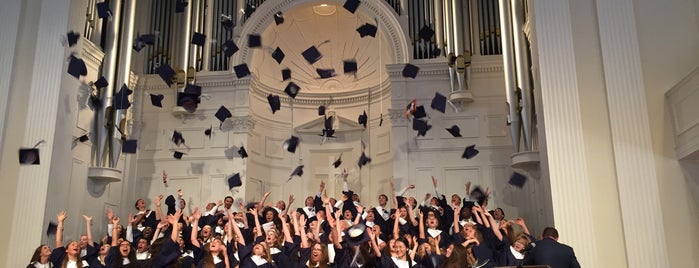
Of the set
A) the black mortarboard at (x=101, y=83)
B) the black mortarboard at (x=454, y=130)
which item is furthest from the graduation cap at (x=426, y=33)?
the black mortarboard at (x=101, y=83)

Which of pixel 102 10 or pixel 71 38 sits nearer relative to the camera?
pixel 71 38

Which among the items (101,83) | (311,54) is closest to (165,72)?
(101,83)

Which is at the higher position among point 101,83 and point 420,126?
point 101,83

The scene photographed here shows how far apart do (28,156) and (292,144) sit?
411cm

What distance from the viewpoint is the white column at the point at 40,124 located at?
6.73 m

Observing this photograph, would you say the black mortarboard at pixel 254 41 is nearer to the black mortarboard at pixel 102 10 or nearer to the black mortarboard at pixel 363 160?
the black mortarboard at pixel 102 10

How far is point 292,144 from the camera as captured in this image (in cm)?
1011

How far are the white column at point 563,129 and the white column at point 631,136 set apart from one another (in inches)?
12.4

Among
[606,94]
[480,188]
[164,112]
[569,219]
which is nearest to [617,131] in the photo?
[606,94]

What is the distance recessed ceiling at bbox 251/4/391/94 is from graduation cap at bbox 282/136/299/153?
1.00m

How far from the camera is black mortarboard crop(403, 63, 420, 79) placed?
895cm

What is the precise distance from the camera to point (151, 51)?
33.7 ft

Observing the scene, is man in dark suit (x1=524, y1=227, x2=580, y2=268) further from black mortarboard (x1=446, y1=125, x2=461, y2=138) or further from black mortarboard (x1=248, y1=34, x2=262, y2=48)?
black mortarboard (x1=248, y1=34, x2=262, y2=48)

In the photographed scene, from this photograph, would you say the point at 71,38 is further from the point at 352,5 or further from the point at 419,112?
the point at 419,112
